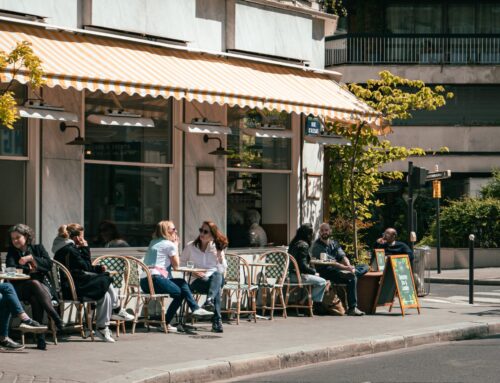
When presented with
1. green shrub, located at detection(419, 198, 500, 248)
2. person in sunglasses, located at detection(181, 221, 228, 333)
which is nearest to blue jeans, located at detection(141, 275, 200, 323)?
person in sunglasses, located at detection(181, 221, 228, 333)

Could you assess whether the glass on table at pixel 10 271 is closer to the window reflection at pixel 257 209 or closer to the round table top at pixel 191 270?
the round table top at pixel 191 270

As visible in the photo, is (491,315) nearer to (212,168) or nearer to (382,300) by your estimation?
(382,300)

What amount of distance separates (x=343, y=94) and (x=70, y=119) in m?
5.49

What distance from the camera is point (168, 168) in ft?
51.7

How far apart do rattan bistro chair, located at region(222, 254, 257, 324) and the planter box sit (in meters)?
17.3

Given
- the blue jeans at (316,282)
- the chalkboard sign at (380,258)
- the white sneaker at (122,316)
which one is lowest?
the white sneaker at (122,316)

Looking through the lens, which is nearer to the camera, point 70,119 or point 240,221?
point 70,119

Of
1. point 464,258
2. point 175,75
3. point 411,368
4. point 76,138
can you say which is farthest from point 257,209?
point 464,258

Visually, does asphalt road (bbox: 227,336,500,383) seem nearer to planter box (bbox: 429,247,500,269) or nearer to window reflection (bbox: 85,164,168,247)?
window reflection (bbox: 85,164,168,247)

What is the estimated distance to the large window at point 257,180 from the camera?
1681 cm

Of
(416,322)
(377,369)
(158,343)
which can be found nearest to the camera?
(377,369)

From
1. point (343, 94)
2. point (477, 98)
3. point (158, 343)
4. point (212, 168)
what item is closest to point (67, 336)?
point (158, 343)

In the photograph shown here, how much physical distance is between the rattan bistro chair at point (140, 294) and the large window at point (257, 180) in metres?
2.68

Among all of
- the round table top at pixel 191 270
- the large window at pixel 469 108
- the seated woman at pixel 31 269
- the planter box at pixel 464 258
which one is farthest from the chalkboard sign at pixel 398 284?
the large window at pixel 469 108
